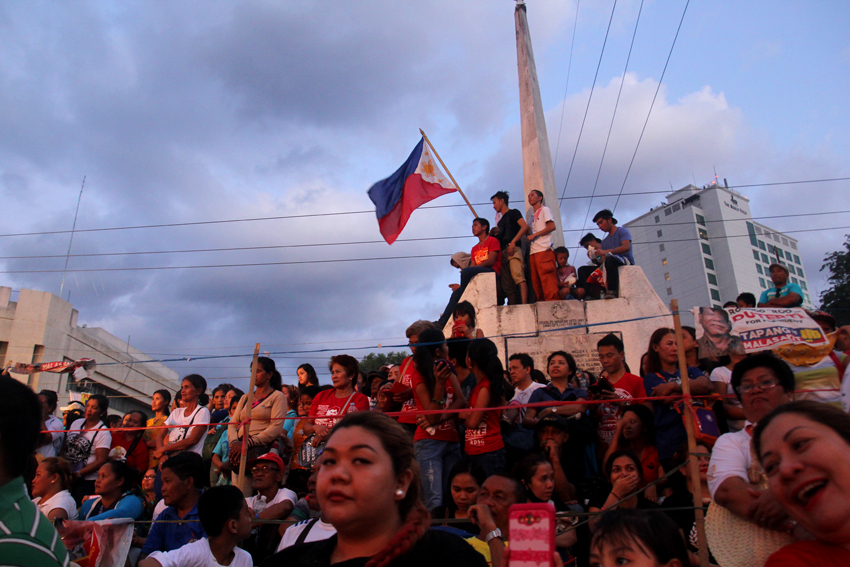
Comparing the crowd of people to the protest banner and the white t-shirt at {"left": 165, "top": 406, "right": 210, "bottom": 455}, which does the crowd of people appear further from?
the protest banner

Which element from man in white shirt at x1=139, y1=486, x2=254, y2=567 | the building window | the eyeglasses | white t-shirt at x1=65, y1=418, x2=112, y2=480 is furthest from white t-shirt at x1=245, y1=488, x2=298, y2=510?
the building window

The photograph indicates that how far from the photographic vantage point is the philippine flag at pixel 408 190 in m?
11.0

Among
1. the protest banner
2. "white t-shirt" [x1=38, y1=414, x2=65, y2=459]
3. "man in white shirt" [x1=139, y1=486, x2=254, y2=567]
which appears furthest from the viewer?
"white t-shirt" [x1=38, y1=414, x2=65, y2=459]

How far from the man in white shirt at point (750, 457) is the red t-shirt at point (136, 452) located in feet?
19.4

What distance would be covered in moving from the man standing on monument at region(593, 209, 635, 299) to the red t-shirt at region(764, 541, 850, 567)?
7.70 meters

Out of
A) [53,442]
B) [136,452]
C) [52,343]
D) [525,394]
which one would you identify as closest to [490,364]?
[525,394]

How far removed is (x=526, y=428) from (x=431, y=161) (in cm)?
718

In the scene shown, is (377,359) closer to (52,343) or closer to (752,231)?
(52,343)

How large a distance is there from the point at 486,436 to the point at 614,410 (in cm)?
128

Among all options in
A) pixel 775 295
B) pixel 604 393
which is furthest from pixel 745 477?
pixel 775 295

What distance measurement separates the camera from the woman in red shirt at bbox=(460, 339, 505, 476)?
462cm

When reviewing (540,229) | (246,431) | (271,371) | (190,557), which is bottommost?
(190,557)

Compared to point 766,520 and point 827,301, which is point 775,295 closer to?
point 766,520

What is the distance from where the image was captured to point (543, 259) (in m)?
9.45
